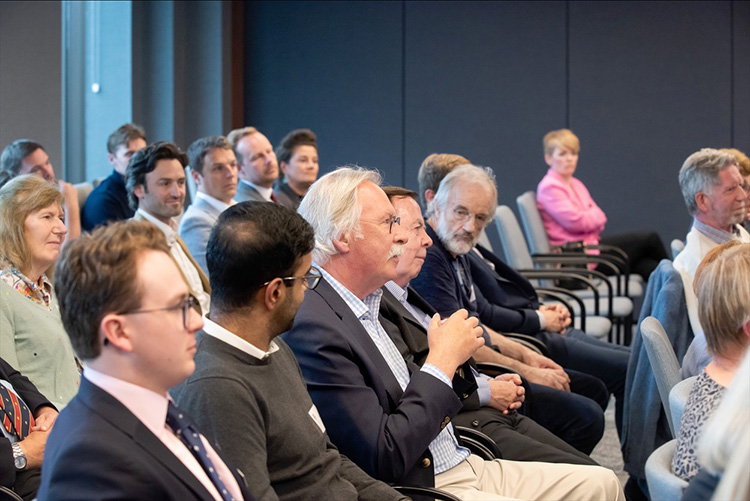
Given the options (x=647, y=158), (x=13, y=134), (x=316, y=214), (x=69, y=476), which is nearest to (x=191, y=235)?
(x=13, y=134)

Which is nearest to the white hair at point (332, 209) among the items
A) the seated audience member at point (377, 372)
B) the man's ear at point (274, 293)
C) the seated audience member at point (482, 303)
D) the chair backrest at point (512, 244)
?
the seated audience member at point (377, 372)

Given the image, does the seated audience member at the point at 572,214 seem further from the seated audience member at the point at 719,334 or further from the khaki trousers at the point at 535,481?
the seated audience member at the point at 719,334

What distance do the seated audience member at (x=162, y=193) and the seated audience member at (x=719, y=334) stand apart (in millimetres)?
2650

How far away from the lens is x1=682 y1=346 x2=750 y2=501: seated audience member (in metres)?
1.17

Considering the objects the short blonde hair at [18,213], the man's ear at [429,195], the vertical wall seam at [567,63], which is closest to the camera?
the short blonde hair at [18,213]

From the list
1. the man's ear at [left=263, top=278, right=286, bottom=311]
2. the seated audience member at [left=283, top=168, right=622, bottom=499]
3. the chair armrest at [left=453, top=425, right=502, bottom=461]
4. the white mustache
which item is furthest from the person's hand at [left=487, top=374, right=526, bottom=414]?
the man's ear at [left=263, top=278, right=286, bottom=311]

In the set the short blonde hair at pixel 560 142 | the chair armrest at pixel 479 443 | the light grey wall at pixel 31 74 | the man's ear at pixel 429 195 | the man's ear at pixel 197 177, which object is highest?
the light grey wall at pixel 31 74

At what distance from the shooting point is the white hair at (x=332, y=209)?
2232 mm

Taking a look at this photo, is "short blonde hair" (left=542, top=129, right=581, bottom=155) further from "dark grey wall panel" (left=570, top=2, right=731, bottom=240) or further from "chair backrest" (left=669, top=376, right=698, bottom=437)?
"chair backrest" (left=669, top=376, right=698, bottom=437)

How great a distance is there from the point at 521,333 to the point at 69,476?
2.82 metres

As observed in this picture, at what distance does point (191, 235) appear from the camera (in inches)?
174

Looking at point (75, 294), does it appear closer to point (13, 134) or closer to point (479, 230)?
point (479, 230)

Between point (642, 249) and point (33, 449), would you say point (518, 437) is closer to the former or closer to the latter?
point (33, 449)

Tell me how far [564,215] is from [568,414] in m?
3.13
